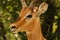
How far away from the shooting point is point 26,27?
4926mm

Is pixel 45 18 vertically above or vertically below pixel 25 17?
below

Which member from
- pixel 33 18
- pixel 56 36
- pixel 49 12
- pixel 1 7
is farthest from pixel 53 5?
pixel 33 18

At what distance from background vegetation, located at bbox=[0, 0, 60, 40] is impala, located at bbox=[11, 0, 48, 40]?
0.90 m

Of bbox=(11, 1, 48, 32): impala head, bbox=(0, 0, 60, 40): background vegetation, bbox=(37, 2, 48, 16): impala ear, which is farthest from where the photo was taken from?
bbox=(0, 0, 60, 40): background vegetation

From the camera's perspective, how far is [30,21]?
4930mm

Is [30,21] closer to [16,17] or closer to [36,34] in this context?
[36,34]

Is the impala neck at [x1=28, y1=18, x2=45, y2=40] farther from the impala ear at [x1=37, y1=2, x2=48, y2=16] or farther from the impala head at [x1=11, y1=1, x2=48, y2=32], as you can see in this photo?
the impala ear at [x1=37, y1=2, x2=48, y2=16]

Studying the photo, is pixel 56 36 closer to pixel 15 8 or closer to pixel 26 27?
pixel 15 8

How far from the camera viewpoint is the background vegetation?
611 cm

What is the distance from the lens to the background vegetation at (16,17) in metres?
6.11

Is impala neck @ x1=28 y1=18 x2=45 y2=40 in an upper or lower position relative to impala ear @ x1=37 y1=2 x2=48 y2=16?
lower

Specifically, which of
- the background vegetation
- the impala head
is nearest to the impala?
the impala head

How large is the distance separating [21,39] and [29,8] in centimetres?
150

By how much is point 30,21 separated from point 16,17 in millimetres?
1499
